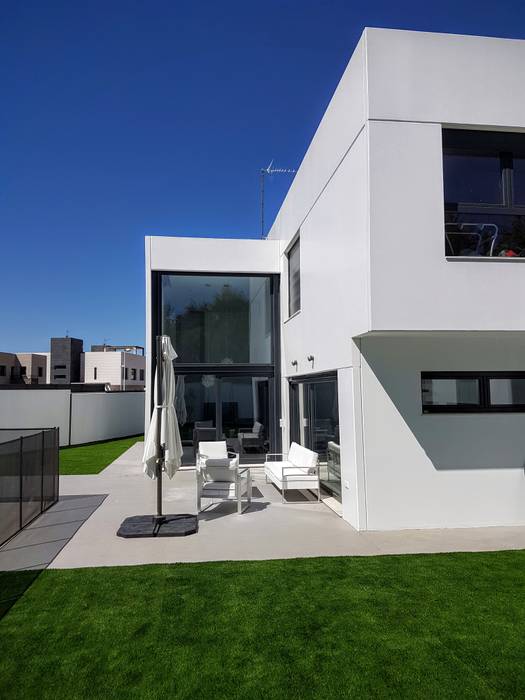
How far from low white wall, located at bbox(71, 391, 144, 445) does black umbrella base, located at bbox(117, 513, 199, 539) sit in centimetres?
1201

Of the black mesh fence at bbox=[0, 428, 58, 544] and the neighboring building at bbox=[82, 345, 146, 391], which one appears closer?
the black mesh fence at bbox=[0, 428, 58, 544]

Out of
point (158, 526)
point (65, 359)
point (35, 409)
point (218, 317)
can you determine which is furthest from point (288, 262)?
point (65, 359)

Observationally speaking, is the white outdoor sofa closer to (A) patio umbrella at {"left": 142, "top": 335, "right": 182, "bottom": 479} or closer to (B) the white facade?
(A) patio umbrella at {"left": 142, "top": 335, "right": 182, "bottom": 479}

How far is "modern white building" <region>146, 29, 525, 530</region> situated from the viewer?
6633mm

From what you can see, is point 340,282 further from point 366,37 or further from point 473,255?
point 366,37

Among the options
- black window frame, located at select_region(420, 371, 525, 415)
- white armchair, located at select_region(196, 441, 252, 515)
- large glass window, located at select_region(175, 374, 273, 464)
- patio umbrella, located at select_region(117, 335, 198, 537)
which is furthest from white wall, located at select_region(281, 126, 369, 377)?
patio umbrella, located at select_region(117, 335, 198, 537)

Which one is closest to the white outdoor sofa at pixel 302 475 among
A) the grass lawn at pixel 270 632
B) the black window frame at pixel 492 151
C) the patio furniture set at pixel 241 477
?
the patio furniture set at pixel 241 477

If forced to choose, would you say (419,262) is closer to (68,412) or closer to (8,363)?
(68,412)

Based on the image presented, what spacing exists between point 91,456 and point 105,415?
4835 millimetres

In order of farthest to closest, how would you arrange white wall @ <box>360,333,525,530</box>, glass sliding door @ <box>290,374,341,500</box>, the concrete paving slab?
1. glass sliding door @ <box>290,374,341,500</box>
2. white wall @ <box>360,333,525,530</box>
3. the concrete paving slab

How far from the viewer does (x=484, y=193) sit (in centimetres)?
719

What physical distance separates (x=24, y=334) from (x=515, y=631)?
237ft

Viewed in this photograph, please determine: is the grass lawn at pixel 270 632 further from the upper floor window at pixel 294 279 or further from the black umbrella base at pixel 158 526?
the upper floor window at pixel 294 279

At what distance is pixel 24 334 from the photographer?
6750 centimetres
